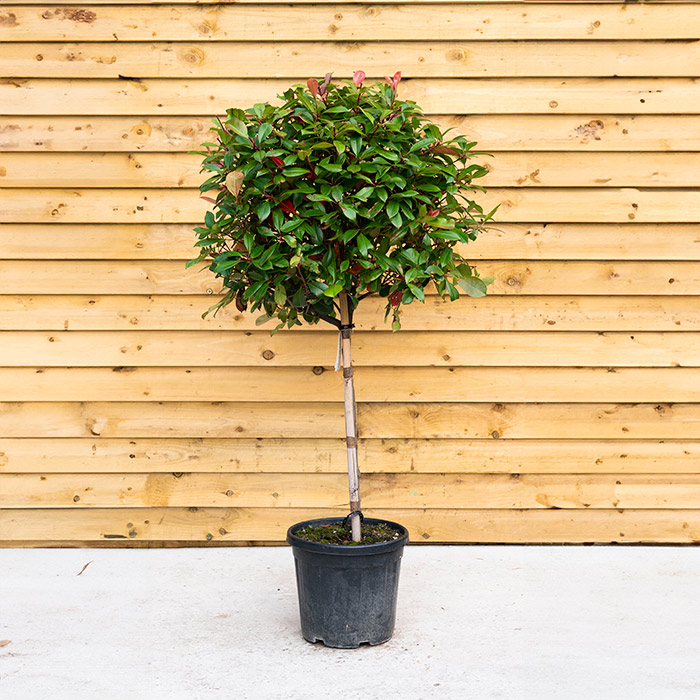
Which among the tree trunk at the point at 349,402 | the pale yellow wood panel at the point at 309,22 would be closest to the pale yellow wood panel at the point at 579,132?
the pale yellow wood panel at the point at 309,22

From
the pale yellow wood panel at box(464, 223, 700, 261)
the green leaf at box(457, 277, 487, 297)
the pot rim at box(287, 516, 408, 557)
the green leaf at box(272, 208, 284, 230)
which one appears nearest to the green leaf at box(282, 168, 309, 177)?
the green leaf at box(272, 208, 284, 230)

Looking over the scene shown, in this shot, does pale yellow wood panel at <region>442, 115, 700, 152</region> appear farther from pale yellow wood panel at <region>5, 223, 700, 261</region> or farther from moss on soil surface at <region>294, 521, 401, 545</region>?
moss on soil surface at <region>294, 521, 401, 545</region>

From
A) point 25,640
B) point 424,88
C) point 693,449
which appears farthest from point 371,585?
point 424,88

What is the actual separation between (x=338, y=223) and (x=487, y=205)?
3.55ft

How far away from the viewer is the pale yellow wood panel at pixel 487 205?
9.46 feet

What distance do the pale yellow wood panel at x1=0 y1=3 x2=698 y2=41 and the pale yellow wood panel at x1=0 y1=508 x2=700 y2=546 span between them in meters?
1.82

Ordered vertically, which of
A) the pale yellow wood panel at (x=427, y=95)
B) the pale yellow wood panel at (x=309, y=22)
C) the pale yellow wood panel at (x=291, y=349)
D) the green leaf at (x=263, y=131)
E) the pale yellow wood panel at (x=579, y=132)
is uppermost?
the pale yellow wood panel at (x=309, y=22)

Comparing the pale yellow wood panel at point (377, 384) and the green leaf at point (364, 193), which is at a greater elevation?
the green leaf at point (364, 193)

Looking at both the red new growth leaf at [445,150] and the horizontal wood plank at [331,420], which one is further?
the horizontal wood plank at [331,420]

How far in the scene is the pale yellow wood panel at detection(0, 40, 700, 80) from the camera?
2.84m

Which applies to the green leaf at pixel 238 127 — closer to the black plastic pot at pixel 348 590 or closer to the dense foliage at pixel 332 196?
the dense foliage at pixel 332 196

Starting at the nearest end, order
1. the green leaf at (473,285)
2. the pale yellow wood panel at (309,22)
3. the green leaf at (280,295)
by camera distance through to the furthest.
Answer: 1. the green leaf at (280,295)
2. the green leaf at (473,285)
3. the pale yellow wood panel at (309,22)

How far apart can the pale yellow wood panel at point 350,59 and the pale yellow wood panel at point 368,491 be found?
154 centimetres

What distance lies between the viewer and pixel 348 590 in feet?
6.86
